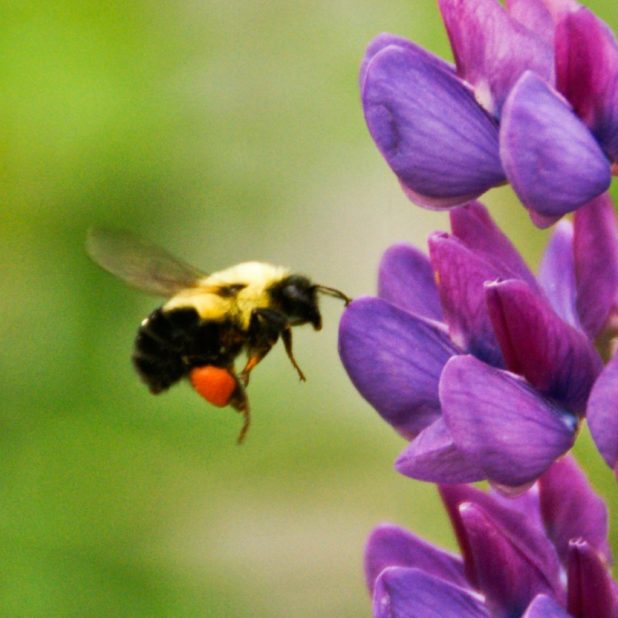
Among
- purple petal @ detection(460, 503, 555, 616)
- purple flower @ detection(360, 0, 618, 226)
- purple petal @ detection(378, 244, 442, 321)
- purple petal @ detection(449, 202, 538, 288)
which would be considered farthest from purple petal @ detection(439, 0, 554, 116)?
purple petal @ detection(460, 503, 555, 616)

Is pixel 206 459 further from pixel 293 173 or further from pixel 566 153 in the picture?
pixel 566 153

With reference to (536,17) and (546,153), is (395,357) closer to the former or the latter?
(546,153)

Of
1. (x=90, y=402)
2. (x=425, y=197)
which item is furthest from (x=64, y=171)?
(x=425, y=197)

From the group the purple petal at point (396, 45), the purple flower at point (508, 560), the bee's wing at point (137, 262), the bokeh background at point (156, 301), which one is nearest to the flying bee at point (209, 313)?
the bee's wing at point (137, 262)

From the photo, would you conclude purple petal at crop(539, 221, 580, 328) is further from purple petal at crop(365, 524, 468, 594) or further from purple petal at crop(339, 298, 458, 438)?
purple petal at crop(365, 524, 468, 594)

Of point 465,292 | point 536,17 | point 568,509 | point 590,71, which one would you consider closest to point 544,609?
point 568,509

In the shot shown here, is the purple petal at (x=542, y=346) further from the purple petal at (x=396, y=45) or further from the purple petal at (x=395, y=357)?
the purple petal at (x=396, y=45)
